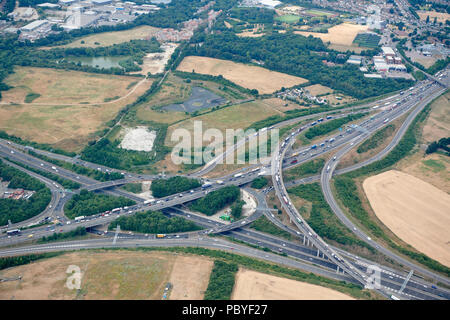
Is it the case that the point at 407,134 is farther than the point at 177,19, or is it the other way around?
the point at 177,19

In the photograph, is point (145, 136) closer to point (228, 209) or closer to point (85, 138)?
point (85, 138)

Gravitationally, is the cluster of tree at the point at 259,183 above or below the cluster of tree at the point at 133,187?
above

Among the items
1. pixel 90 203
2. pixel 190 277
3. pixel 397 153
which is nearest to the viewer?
pixel 190 277

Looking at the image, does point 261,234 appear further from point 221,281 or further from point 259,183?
point 221,281

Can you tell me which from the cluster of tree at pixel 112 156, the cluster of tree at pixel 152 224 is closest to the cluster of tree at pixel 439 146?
the cluster of tree at pixel 152 224

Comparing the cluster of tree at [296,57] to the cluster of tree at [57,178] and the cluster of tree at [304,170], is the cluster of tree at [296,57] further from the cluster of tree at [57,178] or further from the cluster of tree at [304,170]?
the cluster of tree at [57,178]

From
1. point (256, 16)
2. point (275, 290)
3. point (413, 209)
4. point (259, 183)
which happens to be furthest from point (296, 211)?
point (256, 16)

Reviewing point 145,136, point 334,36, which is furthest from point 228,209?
point 334,36
